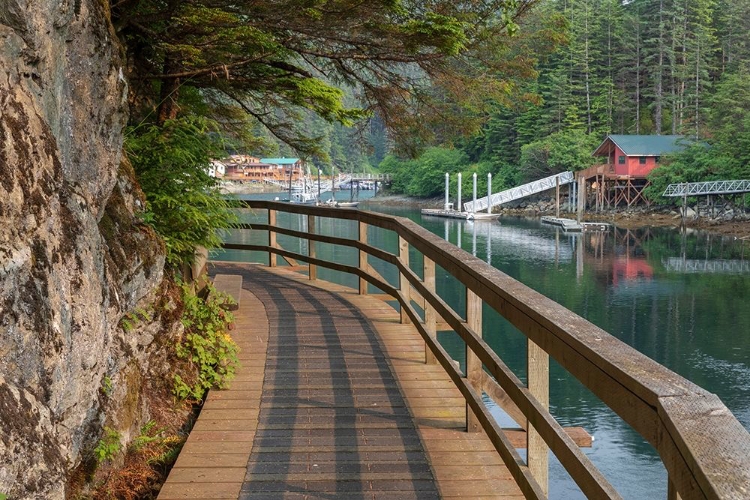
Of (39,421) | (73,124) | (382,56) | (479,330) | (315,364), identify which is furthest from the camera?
(382,56)

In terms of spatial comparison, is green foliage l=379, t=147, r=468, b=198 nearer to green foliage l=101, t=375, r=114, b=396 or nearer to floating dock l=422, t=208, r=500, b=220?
floating dock l=422, t=208, r=500, b=220

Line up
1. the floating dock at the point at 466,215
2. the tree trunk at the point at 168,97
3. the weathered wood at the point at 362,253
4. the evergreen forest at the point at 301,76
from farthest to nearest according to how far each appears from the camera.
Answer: the floating dock at the point at 466,215 → the weathered wood at the point at 362,253 → the tree trunk at the point at 168,97 → the evergreen forest at the point at 301,76

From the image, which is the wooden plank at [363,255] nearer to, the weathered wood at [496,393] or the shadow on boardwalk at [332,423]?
the shadow on boardwalk at [332,423]

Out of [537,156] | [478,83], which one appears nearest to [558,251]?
[537,156]

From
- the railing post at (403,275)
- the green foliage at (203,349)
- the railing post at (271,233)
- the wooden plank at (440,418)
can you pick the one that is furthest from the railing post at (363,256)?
the green foliage at (203,349)

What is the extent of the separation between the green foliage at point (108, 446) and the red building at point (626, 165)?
206ft

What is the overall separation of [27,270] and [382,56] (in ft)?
18.8

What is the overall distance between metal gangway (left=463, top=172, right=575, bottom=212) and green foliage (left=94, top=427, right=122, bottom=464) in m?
65.3

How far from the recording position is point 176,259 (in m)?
6.63

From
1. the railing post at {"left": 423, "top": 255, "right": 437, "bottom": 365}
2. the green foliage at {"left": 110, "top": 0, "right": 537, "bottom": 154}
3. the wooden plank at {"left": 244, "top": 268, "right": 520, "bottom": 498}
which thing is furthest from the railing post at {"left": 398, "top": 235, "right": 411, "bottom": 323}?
the green foliage at {"left": 110, "top": 0, "right": 537, "bottom": 154}

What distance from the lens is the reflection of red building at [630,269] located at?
118 ft

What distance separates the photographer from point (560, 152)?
71.1 m

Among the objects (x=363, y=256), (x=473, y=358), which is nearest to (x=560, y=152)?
(x=363, y=256)

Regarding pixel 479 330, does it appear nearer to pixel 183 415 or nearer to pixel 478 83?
pixel 183 415
